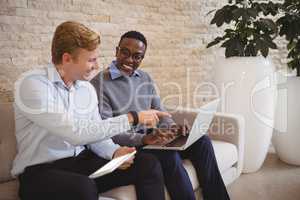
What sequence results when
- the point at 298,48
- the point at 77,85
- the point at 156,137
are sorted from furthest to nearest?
the point at 298,48, the point at 156,137, the point at 77,85

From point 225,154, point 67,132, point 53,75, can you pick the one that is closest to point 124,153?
point 67,132

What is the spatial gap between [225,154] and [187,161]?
1.17ft

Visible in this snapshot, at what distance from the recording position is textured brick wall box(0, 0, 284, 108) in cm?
229

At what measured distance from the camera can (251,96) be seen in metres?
2.94

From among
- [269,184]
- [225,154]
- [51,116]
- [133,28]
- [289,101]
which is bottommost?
[269,184]

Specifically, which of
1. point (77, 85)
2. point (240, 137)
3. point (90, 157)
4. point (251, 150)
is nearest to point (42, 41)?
point (77, 85)

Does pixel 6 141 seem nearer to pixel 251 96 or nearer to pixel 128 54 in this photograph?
pixel 128 54

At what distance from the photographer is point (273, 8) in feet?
10.1

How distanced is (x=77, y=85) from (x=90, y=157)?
0.36 m

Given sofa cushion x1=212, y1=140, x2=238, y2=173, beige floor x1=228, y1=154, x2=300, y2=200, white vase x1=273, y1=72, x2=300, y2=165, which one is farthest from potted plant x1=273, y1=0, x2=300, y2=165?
sofa cushion x1=212, y1=140, x2=238, y2=173

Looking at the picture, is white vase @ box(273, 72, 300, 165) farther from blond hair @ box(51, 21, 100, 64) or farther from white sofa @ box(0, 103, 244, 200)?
blond hair @ box(51, 21, 100, 64)

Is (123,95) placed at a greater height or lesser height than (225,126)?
greater

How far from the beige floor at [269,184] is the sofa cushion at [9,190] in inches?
58.1

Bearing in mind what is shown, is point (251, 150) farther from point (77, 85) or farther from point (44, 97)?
point (44, 97)
